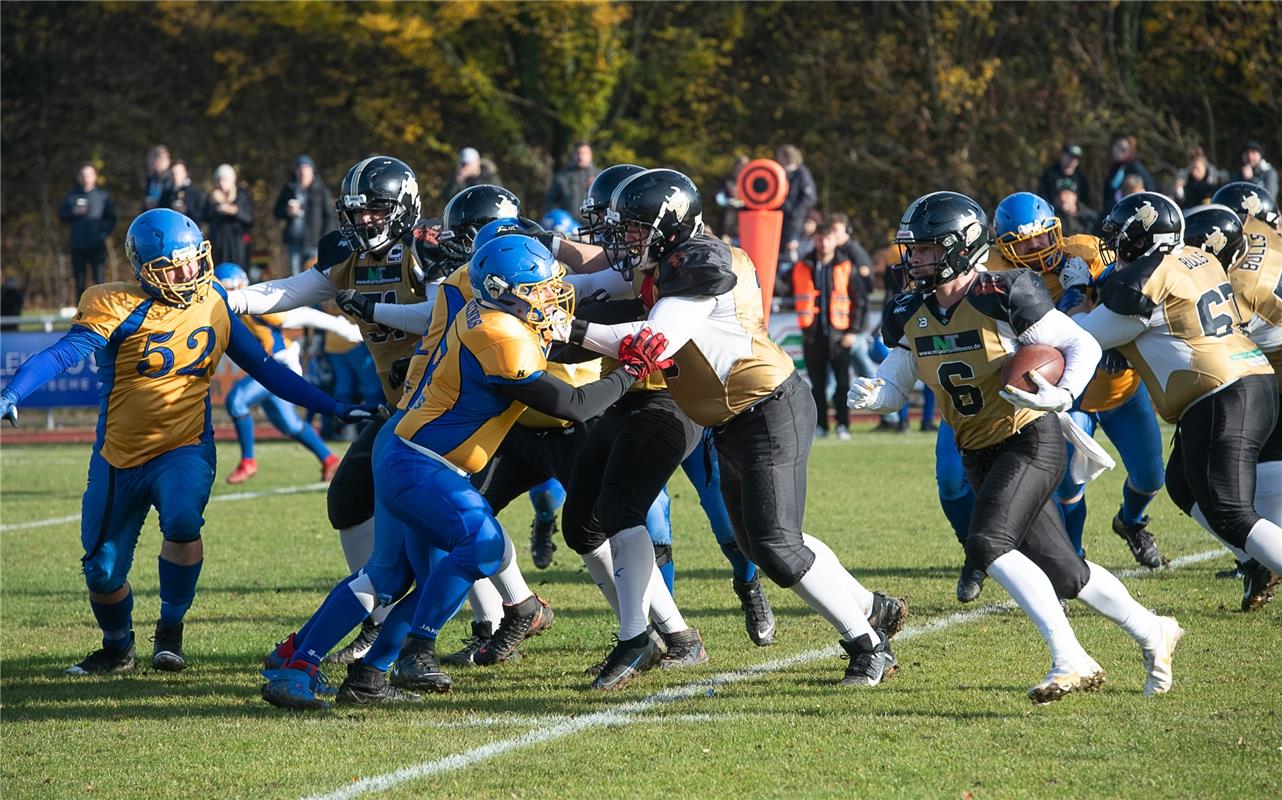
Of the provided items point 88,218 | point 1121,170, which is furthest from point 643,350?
point 88,218

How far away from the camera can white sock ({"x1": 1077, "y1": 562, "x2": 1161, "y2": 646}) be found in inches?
205

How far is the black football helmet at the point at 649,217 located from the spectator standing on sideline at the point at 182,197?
1278cm

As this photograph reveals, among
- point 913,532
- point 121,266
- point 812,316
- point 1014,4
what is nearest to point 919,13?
point 1014,4

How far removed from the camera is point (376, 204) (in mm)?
6387

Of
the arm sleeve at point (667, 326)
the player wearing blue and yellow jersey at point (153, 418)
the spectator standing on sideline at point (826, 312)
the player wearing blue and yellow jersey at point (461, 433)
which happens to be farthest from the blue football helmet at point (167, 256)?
the spectator standing on sideline at point (826, 312)

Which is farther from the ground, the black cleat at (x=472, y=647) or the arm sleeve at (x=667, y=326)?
the arm sleeve at (x=667, y=326)

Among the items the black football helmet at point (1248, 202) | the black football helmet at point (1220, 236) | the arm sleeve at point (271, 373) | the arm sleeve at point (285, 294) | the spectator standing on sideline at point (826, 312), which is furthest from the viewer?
the spectator standing on sideline at point (826, 312)

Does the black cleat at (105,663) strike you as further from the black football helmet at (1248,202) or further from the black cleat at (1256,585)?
the black football helmet at (1248,202)

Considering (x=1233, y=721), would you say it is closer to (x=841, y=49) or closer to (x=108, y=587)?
(x=108, y=587)

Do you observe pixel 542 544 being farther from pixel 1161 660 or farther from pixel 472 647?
pixel 1161 660

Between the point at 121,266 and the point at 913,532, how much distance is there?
826 inches

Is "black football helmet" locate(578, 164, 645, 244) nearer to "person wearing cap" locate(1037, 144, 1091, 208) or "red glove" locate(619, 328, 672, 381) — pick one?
"red glove" locate(619, 328, 672, 381)

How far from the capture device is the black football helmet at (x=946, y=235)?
5.39 metres

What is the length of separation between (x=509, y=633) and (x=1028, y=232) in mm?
2824
